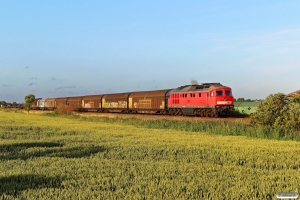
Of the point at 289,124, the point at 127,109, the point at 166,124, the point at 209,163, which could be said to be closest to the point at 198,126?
the point at 166,124

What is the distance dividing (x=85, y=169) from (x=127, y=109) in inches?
1803

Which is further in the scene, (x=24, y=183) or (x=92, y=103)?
(x=92, y=103)

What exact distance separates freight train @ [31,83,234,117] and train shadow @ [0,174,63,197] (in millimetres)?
28226

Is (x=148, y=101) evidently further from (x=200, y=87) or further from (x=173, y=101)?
(x=200, y=87)

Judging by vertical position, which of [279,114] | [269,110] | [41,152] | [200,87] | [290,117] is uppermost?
[200,87]

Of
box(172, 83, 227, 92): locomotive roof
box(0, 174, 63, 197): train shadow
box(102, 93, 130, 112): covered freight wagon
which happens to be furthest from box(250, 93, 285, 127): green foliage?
box(102, 93, 130, 112): covered freight wagon

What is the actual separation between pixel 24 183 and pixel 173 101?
35370 mm

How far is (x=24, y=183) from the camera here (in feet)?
29.9

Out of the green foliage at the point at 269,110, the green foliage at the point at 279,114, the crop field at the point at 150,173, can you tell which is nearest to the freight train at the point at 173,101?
the green foliage at the point at 269,110

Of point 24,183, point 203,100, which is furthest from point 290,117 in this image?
point 24,183

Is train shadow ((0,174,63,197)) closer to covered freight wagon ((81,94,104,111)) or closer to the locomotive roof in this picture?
the locomotive roof

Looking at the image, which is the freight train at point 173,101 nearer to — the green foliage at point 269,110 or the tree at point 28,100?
the green foliage at point 269,110

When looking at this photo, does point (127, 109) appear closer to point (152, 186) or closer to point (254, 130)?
point (254, 130)

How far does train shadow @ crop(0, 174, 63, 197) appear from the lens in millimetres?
8531
